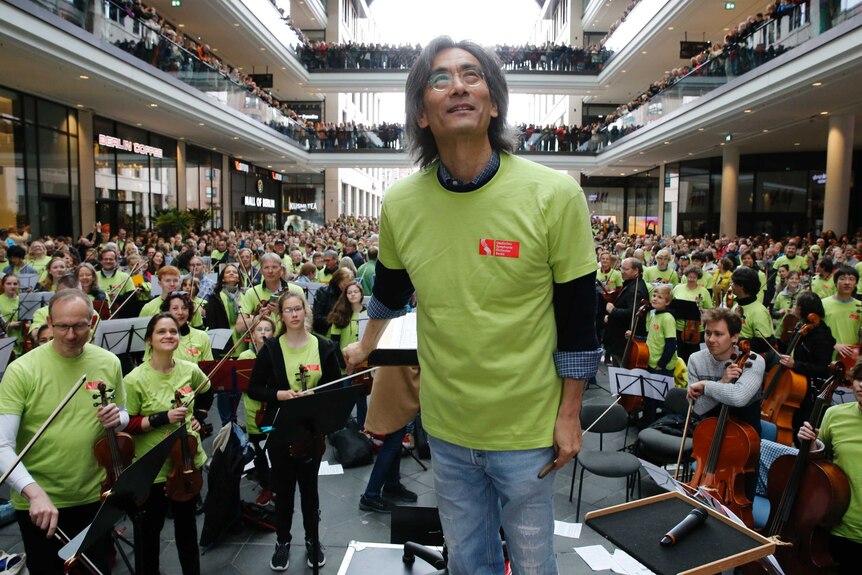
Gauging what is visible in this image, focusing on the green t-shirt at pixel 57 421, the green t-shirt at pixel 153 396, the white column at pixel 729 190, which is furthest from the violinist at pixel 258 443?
the white column at pixel 729 190

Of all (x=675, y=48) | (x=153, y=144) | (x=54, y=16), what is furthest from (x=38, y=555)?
(x=675, y=48)

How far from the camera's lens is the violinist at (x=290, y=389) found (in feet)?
14.0

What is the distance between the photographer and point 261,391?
4508 millimetres

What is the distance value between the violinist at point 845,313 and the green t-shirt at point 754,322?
741mm

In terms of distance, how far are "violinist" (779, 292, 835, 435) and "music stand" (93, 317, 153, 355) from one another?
637 cm

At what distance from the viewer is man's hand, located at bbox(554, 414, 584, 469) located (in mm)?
1705

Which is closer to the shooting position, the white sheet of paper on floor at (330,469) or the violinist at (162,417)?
the violinist at (162,417)

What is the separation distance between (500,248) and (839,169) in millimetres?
19376

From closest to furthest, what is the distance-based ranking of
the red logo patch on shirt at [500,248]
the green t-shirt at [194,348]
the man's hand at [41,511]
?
1. the red logo patch on shirt at [500,248]
2. the man's hand at [41,511]
3. the green t-shirt at [194,348]

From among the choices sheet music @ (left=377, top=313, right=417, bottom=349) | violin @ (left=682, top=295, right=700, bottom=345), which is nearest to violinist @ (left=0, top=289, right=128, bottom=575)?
sheet music @ (left=377, top=313, right=417, bottom=349)

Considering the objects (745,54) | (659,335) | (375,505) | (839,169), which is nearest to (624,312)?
(659,335)

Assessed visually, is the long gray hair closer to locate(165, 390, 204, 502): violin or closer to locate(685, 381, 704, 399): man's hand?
locate(165, 390, 204, 502): violin

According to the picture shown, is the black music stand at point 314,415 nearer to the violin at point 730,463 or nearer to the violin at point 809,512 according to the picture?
Result: the violin at point 730,463

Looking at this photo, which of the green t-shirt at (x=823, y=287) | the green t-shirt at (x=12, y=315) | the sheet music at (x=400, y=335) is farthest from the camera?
the green t-shirt at (x=823, y=287)
